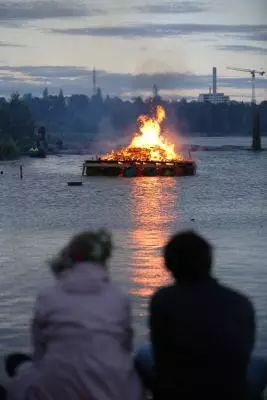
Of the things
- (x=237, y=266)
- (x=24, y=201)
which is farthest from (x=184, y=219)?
(x=237, y=266)

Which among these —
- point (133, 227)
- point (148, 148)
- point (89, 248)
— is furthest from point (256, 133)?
point (89, 248)

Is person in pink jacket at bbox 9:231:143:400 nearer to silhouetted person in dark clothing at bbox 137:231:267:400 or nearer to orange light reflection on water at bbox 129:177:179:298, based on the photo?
silhouetted person in dark clothing at bbox 137:231:267:400

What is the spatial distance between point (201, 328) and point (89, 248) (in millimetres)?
618

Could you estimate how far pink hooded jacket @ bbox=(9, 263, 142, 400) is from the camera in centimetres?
503

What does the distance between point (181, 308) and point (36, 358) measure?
2.32ft

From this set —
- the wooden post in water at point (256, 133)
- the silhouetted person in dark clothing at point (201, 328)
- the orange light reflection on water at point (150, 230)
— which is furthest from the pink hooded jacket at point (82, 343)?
the wooden post in water at point (256, 133)

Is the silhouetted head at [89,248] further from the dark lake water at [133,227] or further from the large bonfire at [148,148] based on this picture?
the large bonfire at [148,148]

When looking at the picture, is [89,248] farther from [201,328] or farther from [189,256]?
[201,328]

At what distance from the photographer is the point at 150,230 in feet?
98.3

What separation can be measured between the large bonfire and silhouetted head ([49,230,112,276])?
3011 inches

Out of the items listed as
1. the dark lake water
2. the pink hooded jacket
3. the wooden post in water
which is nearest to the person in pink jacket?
the pink hooded jacket

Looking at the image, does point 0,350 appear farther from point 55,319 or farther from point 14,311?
point 55,319

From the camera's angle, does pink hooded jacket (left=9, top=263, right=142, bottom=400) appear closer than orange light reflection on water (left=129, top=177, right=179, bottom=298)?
Yes

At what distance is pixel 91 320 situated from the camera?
16.7 feet
